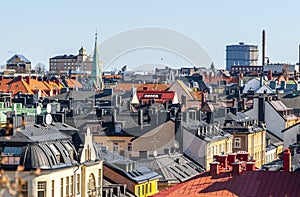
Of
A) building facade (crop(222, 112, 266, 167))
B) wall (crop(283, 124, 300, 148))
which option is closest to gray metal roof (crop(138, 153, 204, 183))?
building facade (crop(222, 112, 266, 167))

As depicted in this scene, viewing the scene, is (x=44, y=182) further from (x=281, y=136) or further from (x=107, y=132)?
(x=281, y=136)

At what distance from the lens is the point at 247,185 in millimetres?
37812

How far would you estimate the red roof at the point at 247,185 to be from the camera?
36906mm

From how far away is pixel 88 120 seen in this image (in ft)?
240

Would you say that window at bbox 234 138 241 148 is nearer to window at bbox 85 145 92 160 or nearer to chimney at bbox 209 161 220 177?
window at bbox 85 145 92 160

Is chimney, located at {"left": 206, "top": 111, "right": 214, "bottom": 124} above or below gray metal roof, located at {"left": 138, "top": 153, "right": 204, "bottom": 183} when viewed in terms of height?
above

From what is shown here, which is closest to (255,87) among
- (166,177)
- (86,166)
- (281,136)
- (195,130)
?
(281,136)

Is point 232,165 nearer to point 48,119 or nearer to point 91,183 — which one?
point 91,183

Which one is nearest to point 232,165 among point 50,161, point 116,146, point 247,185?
point 247,185

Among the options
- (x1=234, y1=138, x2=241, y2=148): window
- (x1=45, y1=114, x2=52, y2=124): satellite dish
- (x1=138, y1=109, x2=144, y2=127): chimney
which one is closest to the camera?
(x1=45, y1=114, x2=52, y2=124): satellite dish

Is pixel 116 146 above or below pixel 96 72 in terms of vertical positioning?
below

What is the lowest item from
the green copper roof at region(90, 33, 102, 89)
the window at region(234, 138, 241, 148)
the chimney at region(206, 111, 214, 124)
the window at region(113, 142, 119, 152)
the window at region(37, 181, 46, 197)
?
the window at region(234, 138, 241, 148)

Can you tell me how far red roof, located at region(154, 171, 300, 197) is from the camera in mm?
A: 36906

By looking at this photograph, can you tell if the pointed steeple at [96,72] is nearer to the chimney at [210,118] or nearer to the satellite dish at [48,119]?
the chimney at [210,118]
